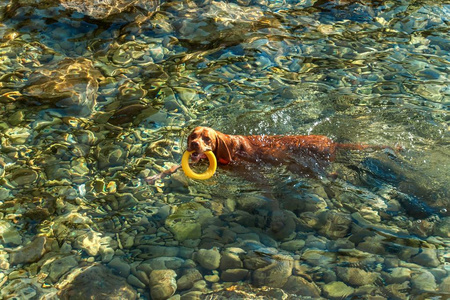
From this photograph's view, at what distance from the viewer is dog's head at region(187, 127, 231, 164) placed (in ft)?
19.1

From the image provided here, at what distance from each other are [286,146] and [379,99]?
6.56 feet

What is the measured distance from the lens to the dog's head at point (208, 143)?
5.83 m

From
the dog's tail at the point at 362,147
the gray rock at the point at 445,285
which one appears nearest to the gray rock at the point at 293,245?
the gray rock at the point at 445,285

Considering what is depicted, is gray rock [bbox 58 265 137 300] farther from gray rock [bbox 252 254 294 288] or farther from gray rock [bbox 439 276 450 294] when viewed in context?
gray rock [bbox 439 276 450 294]

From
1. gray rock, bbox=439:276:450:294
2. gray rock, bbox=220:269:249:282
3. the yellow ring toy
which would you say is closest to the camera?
gray rock, bbox=439:276:450:294

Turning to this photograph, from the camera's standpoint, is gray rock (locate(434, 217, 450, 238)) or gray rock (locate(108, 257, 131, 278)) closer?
gray rock (locate(108, 257, 131, 278))

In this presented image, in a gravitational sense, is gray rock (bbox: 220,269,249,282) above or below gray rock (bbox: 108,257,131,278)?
above

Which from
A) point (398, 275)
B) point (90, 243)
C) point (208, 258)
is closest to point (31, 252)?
point (90, 243)

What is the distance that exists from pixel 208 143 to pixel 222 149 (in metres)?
0.28

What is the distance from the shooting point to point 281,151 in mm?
6336

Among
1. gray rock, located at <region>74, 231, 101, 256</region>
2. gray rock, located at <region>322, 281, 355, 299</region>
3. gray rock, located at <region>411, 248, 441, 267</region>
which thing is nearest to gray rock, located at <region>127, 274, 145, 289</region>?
gray rock, located at <region>74, 231, 101, 256</region>

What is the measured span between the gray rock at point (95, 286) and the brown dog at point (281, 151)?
5.18 ft

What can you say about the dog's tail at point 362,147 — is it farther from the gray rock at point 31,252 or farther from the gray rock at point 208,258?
the gray rock at point 31,252

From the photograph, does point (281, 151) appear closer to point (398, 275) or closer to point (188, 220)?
point (188, 220)
